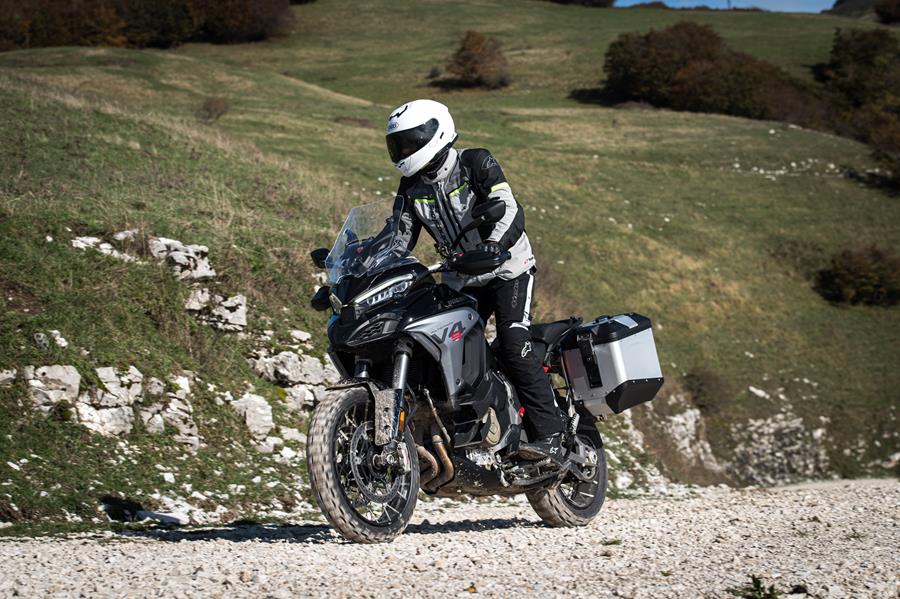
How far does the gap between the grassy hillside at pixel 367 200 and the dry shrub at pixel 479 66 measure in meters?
6.84

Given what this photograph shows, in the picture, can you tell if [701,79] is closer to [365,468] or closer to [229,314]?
[229,314]

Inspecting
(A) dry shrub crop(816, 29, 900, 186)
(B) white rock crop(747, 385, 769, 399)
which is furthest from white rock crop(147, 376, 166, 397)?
(A) dry shrub crop(816, 29, 900, 186)

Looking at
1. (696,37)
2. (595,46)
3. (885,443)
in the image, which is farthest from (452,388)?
(595,46)

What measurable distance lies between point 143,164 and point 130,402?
1001 cm

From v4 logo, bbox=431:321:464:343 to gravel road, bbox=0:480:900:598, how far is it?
1.41 metres

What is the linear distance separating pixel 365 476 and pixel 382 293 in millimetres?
1227

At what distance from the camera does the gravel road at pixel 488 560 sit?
469 centimetres

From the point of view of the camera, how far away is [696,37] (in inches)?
2640

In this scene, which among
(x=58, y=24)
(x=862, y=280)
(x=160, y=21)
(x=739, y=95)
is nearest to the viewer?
(x=862, y=280)

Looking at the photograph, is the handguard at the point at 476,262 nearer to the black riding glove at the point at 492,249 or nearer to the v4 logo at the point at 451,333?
the black riding glove at the point at 492,249

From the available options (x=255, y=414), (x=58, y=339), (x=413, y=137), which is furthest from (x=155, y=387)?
(x=413, y=137)

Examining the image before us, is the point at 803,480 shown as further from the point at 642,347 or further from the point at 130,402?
the point at 130,402

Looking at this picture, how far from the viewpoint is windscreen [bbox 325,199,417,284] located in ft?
20.4

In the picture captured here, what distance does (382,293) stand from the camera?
6023 mm
